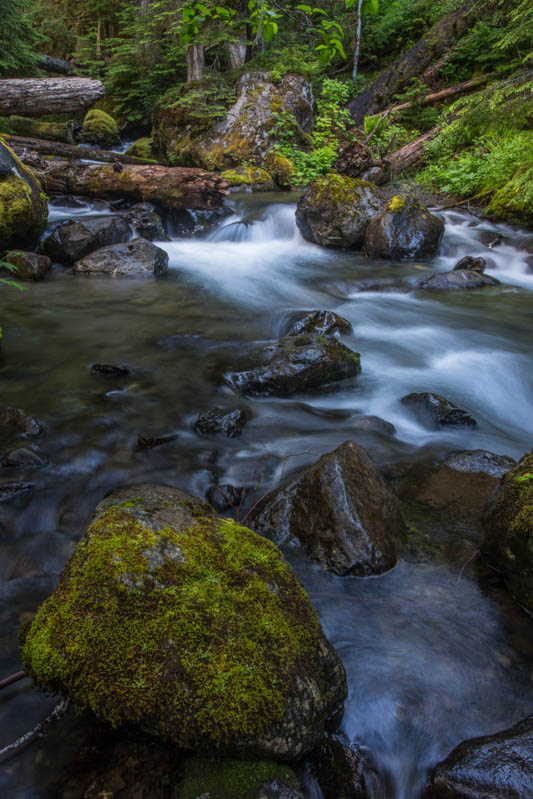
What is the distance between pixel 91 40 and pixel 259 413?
29.8m

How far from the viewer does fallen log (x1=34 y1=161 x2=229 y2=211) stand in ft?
37.0

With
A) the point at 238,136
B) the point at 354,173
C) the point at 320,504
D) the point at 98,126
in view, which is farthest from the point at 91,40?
the point at 320,504

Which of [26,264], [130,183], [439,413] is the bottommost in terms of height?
[439,413]

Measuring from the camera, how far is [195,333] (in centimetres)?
675

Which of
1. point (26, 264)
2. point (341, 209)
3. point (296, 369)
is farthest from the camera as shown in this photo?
point (341, 209)

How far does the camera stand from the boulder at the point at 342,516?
2914 millimetres

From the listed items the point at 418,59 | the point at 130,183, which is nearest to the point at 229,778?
the point at 130,183

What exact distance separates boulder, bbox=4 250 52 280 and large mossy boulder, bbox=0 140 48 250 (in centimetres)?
27

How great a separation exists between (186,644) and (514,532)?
1.84 meters

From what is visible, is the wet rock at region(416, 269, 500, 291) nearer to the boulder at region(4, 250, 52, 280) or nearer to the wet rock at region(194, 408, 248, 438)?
the wet rock at region(194, 408, 248, 438)

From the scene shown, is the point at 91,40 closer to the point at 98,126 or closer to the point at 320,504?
the point at 98,126

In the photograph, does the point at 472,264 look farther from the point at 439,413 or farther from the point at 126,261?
the point at 126,261

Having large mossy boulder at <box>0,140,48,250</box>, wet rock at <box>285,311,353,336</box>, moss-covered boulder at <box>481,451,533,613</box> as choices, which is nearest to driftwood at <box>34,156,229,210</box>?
large mossy boulder at <box>0,140,48,250</box>

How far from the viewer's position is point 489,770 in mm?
1768
